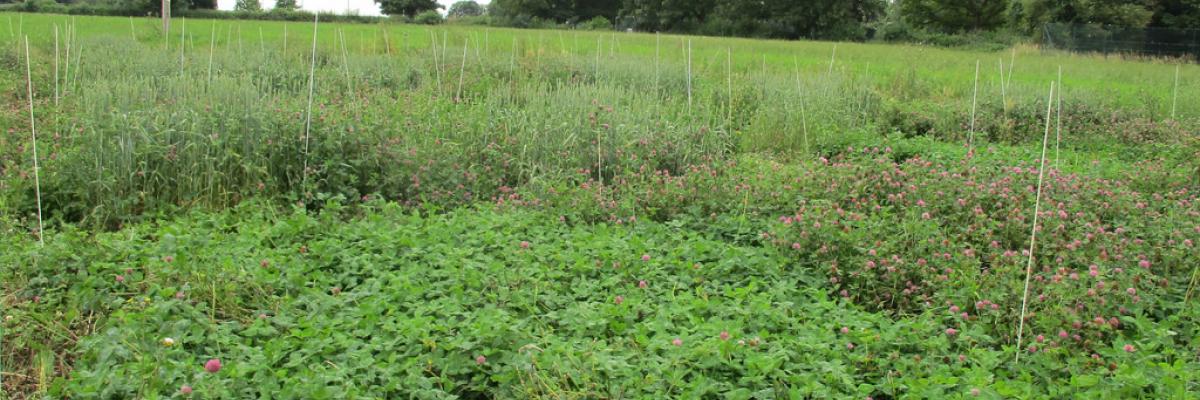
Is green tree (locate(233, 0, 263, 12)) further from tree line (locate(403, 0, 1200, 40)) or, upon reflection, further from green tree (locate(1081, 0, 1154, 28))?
green tree (locate(1081, 0, 1154, 28))

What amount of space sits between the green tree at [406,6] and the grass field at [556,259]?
4632 centimetres

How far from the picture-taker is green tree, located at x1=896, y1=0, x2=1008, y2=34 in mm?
38219

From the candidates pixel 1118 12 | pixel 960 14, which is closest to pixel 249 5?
pixel 960 14

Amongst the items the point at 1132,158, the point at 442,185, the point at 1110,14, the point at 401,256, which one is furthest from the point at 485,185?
the point at 1110,14

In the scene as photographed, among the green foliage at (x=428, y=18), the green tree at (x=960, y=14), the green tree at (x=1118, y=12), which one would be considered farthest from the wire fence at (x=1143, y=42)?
the green foliage at (x=428, y=18)

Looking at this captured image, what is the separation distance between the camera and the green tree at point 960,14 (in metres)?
38.2

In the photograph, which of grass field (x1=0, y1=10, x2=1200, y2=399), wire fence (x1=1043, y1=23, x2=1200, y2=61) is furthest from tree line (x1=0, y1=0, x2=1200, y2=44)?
grass field (x1=0, y1=10, x2=1200, y2=399)

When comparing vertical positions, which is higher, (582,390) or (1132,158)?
(1132,158)

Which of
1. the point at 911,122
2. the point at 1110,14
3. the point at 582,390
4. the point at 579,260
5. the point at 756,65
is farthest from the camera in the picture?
the point at 1110,14

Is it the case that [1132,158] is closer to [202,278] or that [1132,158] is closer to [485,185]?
[485,185]

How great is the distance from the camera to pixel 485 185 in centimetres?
602

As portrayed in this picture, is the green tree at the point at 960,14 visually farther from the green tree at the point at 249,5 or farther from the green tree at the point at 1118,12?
the green tree at the point at 249,5

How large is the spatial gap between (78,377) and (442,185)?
122 inches

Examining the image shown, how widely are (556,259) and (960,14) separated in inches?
1527
